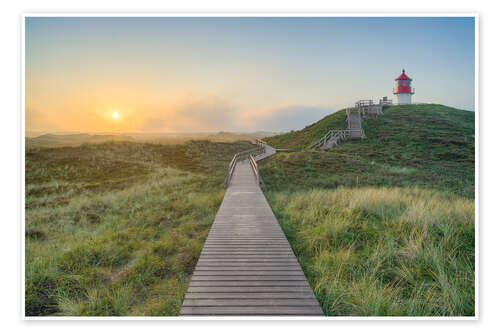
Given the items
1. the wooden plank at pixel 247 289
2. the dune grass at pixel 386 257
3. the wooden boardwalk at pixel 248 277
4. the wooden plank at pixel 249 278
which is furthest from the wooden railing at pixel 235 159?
the wooden plank at pixel 247 289

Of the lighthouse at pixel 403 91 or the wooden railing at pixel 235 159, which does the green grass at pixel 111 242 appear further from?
the lighthouse at pixel 403 91

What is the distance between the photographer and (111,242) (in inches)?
254

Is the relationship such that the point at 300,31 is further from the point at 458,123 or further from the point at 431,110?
the point at 431,110

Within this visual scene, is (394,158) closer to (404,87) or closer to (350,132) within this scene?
(350,132)

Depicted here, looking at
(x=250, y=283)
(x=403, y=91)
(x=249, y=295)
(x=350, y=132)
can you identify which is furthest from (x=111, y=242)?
(x=403, y=91)

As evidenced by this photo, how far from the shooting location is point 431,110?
39344mm

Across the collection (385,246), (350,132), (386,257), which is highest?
(350,132)

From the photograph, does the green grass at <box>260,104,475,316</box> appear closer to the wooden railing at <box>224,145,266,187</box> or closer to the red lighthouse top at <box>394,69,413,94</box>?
the wooden railing at <box>224,145,266,187</box>

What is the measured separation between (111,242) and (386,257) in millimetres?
6850
